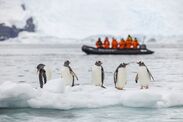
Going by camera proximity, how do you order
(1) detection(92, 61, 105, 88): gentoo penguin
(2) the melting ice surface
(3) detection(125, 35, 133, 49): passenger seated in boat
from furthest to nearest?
(3) detection(125, 35, 133, 49): passenger seated in boat, (1) detection(92, 61, 105, 88): gentoo penguin, (2) the melting ice surface

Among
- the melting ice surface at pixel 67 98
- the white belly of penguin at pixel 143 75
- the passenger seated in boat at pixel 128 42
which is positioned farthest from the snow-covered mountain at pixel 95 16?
the melting ice surface at pixel 67 98

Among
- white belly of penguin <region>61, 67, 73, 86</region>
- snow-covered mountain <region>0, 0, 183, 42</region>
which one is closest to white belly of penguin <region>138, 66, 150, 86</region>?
white belly of penguin <region>61, 67, 73, 86</region>

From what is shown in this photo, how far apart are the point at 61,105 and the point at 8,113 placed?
1.22 metres

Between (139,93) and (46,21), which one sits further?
(46,21)

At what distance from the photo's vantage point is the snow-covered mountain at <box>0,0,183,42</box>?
259 feet

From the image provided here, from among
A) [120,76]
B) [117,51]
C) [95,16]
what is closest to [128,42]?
[117,51]

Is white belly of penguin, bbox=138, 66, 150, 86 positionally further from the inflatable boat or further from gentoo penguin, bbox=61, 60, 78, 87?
the inflatable boat

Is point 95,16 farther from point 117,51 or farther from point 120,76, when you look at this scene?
point 120,76

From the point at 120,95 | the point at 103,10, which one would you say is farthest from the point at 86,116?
the point at 103,10

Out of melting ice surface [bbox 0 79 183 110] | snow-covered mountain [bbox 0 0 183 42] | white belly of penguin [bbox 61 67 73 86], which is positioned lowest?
melting ice surface [bbox 0 79 183 110]

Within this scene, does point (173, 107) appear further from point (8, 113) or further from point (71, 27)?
point (71, 27)

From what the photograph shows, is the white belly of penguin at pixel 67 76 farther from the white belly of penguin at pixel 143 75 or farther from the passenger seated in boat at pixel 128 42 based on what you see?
the passenger seated in boat at pixel 128 42

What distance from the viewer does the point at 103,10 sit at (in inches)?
3836

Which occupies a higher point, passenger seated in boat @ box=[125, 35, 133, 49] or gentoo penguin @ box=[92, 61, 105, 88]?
passenger seated in boat @ box=[125, 35, 133, 49]
